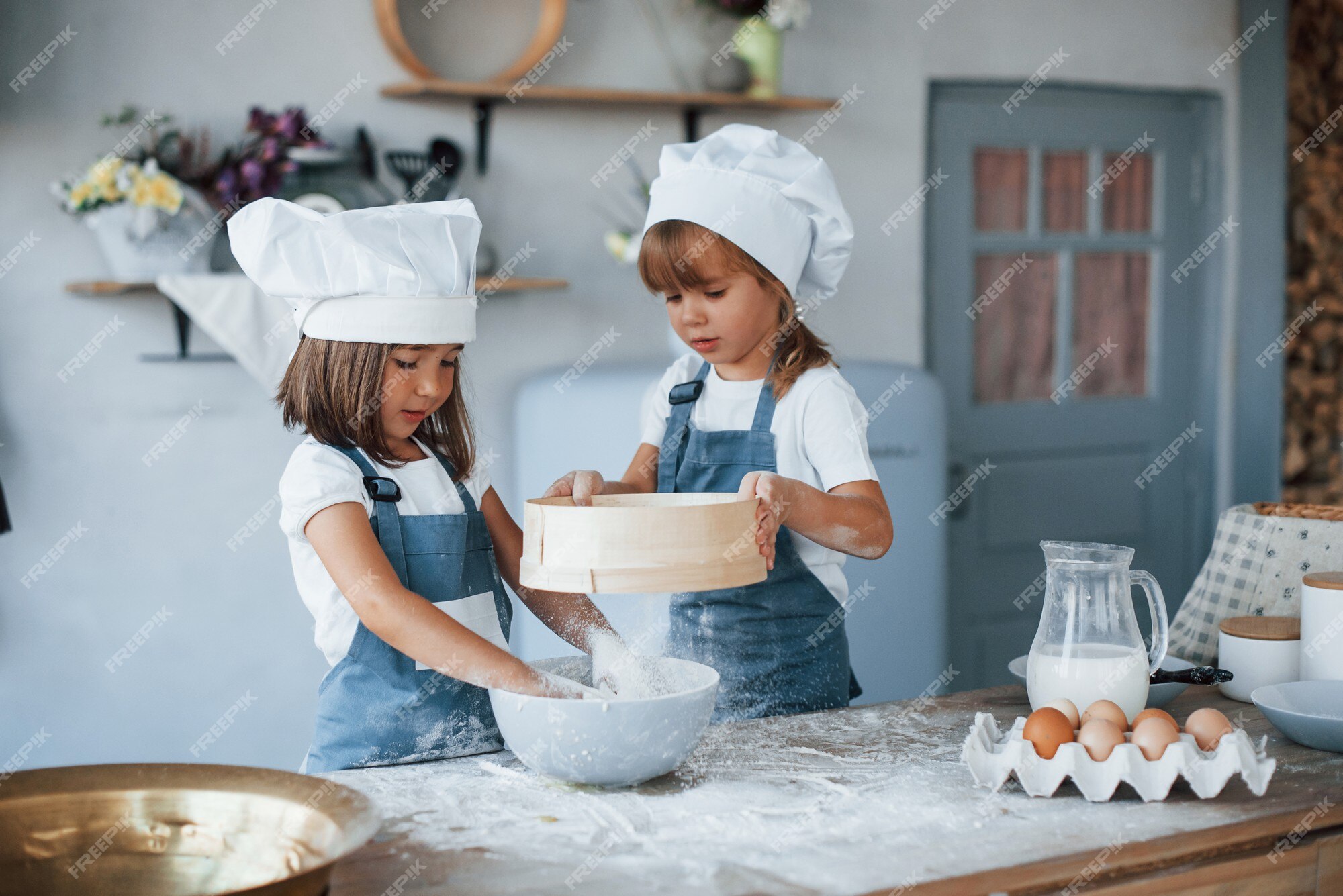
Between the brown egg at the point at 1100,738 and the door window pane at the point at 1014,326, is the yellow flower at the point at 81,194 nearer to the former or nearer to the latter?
the brown egg at the point at 1100,738

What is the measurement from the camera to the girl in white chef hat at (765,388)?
1.67 m

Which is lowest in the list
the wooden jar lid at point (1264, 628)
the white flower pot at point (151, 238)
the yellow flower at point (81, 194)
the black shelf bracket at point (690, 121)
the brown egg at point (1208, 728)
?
the brown egg at point (1208, 728)

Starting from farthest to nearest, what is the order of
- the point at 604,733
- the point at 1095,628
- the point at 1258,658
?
1. the point at 1258,658
2. the point at 1095,628
3. the point at 604,733

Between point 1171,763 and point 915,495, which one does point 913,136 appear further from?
point 1171,763

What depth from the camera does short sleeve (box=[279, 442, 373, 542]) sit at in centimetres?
137

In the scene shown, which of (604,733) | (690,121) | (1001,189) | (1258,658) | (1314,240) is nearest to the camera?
(604,733)

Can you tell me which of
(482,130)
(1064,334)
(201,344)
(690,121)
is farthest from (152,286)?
(1064,334)

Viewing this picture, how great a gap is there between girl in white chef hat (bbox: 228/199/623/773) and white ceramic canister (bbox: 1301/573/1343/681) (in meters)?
0.84

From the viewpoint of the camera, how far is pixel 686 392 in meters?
1.86

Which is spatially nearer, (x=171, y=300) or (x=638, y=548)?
(x=638, y=548)

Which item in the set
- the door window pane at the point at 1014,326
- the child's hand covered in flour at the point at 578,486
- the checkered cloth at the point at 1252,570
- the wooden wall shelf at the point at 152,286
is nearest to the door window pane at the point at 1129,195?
the door window pane at the point at 1014,326

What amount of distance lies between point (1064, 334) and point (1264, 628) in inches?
79.9

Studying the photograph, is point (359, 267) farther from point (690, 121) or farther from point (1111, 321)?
point (1111, 321)

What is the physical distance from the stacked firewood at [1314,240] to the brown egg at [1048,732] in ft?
9.79
